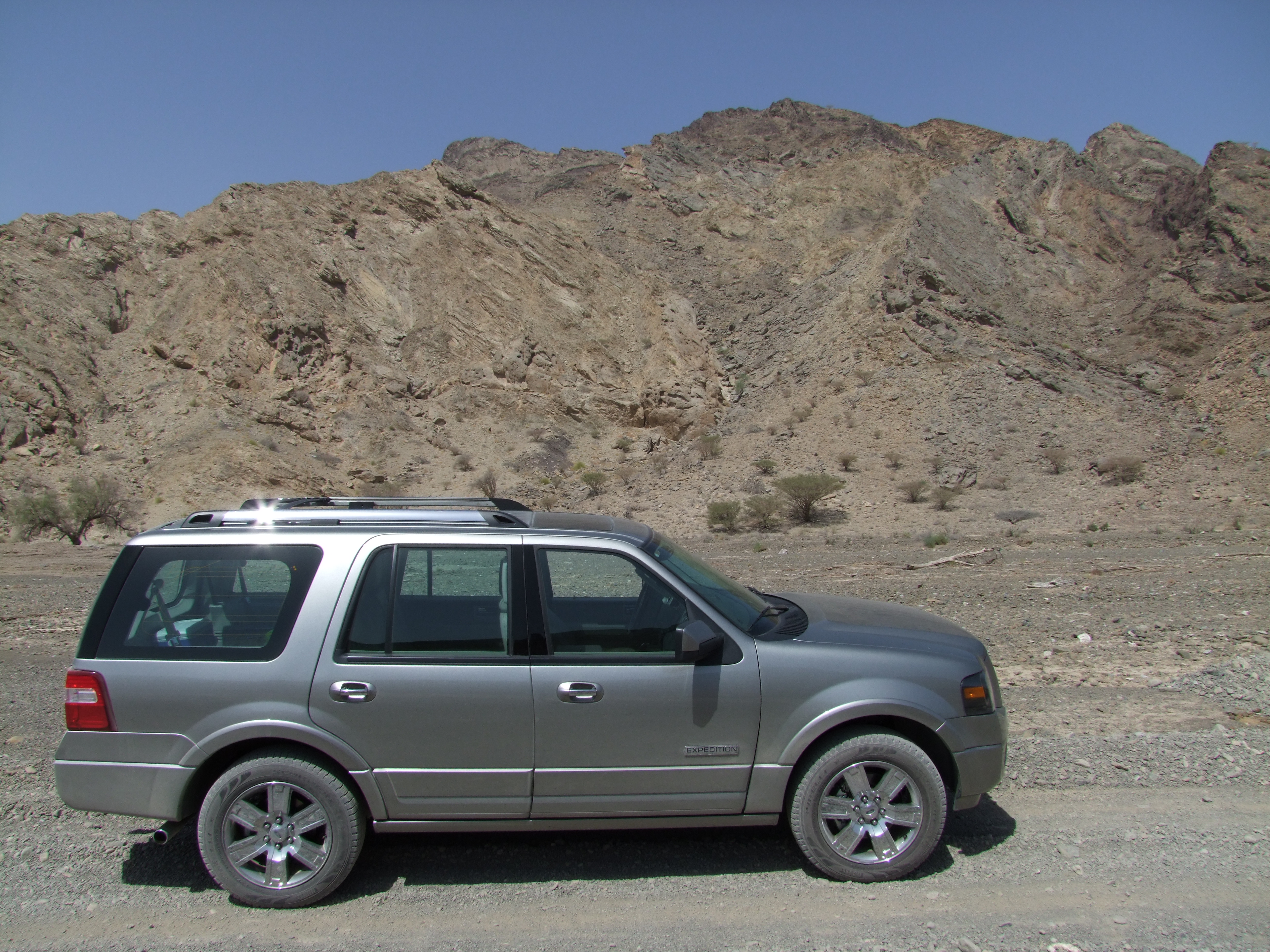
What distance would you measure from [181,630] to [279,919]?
1.38m

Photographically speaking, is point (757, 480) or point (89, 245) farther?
point (89, 245)

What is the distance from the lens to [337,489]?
2659 cm

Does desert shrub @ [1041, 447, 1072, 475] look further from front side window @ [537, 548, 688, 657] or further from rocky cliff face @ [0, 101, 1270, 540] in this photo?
front side window @ [537, 548, 688, 657]

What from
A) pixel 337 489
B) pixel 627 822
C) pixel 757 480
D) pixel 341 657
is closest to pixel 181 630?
pixel 341 657

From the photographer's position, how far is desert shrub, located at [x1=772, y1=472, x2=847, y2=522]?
65.7 ft

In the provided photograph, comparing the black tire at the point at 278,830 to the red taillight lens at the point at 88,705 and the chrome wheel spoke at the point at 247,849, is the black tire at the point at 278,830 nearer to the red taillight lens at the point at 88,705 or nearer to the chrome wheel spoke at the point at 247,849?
the chrome wheel spoke at the point at 247,849

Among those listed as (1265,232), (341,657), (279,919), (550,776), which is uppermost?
(1265,232)

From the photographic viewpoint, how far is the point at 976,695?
372cm

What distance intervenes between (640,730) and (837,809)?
3.25 ft

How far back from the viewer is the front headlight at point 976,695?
12.2ft

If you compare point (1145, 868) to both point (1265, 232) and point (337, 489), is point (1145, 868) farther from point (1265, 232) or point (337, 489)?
point (1265, 232)

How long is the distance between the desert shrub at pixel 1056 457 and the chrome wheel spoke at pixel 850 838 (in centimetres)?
2076

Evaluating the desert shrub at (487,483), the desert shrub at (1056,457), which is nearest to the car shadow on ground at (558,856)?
the desert shrub at (1056,457)

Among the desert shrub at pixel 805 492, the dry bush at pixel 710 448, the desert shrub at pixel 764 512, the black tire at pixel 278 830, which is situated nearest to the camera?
the black tire at pixel 278 830
